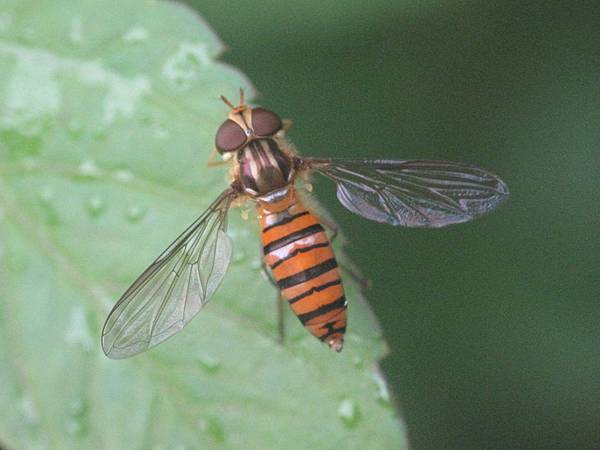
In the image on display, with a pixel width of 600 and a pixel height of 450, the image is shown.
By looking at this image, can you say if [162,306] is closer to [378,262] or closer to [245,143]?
[245,143]

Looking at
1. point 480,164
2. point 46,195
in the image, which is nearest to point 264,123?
point 46,195

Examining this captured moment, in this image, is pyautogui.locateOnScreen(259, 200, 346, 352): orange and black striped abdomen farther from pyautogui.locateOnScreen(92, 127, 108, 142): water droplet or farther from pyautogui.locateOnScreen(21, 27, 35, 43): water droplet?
pyautogui.locateOnScreen(21, 27, 35, 43): water droplet

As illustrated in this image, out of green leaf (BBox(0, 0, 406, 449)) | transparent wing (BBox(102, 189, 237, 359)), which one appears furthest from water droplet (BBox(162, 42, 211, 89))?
transparent wing (BBox(102, 189, 237, 359))

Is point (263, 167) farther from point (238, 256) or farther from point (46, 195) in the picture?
point (46, 195)

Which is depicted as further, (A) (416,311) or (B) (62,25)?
(A) (416,311)

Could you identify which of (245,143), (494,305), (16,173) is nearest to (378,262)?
(494,305)
